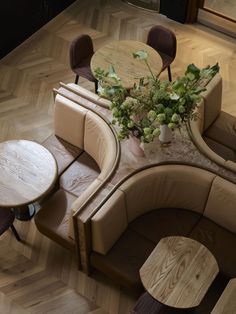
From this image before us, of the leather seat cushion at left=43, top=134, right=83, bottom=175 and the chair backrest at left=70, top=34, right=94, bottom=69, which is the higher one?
the chair backrest at left=70, top=34, right=94, bottom=69

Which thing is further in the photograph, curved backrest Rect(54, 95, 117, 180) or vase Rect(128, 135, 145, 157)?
curved backrest Rect(54, 95, 117, 180)

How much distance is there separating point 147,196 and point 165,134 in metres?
0.63

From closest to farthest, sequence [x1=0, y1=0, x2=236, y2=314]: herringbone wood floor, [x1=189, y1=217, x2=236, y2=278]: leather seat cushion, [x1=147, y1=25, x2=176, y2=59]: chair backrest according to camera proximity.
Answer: [x1=189, y1=217, x2=236, y2=278]: leather seat cushion < [x1=0, y1=0, x2=236, y2=314]: herringbone wood floor < [x1=147, y1=25, x2=176, y2=59]: chair backrest

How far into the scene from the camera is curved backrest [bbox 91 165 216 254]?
454cm

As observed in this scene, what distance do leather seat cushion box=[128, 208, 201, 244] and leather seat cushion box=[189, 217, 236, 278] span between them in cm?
9

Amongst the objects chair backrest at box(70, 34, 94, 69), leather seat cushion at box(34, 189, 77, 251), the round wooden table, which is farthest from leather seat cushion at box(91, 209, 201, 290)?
chair backrest at box(70, 34, 94, 69)

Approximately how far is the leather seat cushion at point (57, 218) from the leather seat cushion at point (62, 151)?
0.36m

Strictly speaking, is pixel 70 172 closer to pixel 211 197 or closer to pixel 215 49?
pixel 211 197

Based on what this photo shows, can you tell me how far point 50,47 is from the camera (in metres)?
7.55

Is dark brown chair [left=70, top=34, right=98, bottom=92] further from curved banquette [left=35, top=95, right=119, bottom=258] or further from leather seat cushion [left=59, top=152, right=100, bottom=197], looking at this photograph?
leather seat cushion [left=59, top=152, right=100, bottom=197]

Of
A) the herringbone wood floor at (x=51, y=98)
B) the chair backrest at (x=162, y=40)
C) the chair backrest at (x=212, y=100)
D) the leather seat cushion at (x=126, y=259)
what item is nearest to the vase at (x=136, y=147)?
the leather seat cushion at (x=126, y=259)

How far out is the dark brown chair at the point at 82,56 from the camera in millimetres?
6344

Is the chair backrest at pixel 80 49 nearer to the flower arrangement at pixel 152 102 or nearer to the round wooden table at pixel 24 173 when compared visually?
the round wooden table at pixel 24 173

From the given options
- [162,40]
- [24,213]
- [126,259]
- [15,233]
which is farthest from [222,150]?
[15,233]
